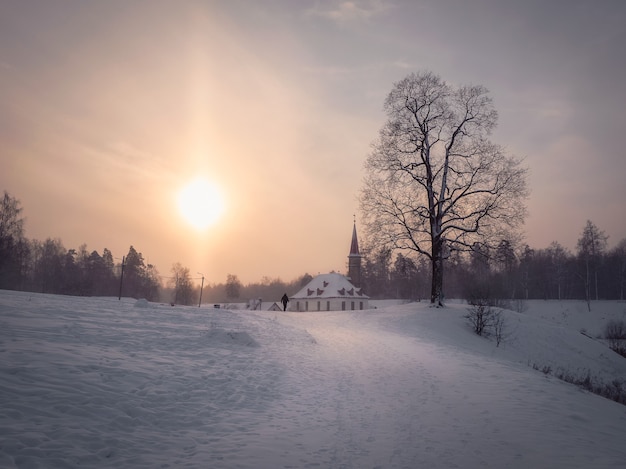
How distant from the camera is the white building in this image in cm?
6156

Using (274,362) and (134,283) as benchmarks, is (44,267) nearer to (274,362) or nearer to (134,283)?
(134,283)

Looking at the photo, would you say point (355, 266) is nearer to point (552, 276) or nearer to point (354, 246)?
point (354, 246)

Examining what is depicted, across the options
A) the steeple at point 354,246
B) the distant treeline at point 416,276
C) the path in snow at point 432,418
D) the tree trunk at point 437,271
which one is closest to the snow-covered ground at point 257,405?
the path in snow at point 432,418

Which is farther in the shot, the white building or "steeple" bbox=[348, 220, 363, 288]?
"steeple" bbox=[348, 220, 363, 288]

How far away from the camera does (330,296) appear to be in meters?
61.7

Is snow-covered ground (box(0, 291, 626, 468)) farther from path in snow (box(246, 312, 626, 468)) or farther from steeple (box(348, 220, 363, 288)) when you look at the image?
steeple (box(348, 220, 363, 288))

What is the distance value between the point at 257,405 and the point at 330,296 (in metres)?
53.8

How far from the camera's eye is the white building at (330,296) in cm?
6156

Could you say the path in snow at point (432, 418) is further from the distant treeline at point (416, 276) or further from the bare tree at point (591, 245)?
the bare tree at point (591, 245)

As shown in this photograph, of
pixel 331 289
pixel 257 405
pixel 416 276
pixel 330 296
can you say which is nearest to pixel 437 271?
pixel 257 405

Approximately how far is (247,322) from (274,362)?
6875 mm

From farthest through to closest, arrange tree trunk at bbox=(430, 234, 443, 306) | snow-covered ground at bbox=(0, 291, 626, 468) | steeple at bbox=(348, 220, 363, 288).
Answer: steeple at bbox=(348, 220, 363, 288)
tree trunk at bbox=(430, 234, 443, 306)
snow-covered ground at bbox=(0, 291, 626, 468)

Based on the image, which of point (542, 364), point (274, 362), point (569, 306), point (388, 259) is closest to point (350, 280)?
point (569, 306)

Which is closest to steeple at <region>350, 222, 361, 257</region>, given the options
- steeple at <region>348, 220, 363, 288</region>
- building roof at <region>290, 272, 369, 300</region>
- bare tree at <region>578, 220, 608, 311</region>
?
steeple at <region>348, 220, 363, 288</region>
